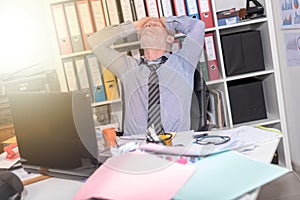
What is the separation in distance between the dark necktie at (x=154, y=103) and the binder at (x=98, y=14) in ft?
3.68

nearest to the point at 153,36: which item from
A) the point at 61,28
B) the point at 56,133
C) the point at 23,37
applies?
the point at 56,133

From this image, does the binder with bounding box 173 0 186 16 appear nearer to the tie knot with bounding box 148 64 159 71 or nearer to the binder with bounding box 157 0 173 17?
the binder with bounding box 157 0 173 17

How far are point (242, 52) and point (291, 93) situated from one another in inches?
18.1

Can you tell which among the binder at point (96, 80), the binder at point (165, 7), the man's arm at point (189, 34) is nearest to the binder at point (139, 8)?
the binder at point (165, 7)

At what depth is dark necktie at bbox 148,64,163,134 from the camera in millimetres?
1553

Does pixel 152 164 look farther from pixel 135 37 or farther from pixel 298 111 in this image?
pixel 298 111

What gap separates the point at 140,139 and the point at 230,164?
449mm

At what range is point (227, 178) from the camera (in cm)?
107

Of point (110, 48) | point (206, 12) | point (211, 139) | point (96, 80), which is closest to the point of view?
point (211, 139)

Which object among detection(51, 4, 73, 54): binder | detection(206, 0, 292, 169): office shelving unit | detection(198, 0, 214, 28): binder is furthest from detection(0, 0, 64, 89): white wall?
detection(206, 0, 292, 169): office shelving unit

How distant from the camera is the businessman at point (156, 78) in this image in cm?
158

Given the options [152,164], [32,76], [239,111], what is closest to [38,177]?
[152,164]

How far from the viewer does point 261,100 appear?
9.54 ft

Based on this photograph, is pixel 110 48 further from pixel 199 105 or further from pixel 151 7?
pixel 151 7
